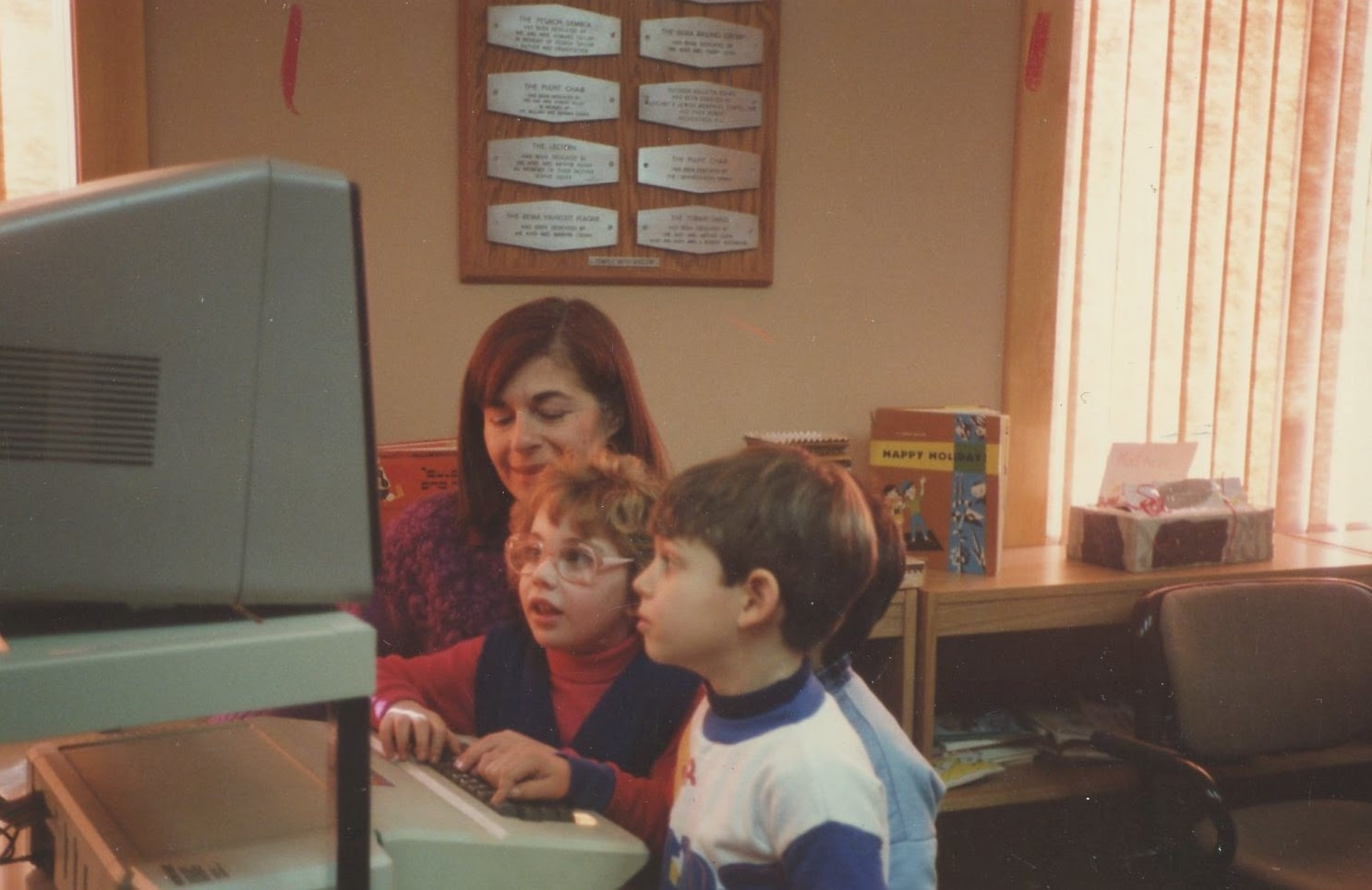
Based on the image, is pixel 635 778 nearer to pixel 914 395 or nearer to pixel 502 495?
pixel 502 495

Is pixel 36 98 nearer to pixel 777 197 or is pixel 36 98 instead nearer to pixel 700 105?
pixel 700 105

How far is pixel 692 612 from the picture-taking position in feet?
3.84

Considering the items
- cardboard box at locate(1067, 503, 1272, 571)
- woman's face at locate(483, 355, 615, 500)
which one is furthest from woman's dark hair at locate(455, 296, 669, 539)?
cardboard box at locate(1067, 503, 1272, 571)

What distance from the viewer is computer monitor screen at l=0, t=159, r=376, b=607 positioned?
0.72m

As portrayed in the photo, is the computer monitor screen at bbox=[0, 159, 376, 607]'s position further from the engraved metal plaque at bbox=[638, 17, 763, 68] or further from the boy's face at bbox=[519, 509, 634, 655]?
the engraved metal plaque at bbox=[638, 17, 763, 68]

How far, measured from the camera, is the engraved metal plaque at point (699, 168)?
235 cm

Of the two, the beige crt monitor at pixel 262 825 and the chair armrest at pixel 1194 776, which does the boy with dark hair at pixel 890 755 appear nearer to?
the beige crt monitor at pixel 262 825

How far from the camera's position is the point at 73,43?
1959 mm

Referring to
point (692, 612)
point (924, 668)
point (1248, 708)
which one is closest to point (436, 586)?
point (692, 612)

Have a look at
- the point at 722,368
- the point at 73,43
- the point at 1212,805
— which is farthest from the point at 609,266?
the point at 1212,805

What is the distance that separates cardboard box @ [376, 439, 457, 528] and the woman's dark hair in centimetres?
31

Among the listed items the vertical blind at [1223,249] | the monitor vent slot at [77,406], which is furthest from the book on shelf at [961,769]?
the monitor vent slot at [77,406]

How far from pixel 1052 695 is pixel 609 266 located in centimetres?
147

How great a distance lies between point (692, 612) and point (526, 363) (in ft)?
1.93
